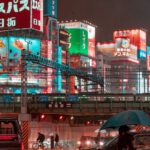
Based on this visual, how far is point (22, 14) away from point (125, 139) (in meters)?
89.5

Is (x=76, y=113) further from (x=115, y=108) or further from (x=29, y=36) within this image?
(x=29, y=36)

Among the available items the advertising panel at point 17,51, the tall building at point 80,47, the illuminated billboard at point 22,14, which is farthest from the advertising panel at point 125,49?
the illuminated billboard at point 22,14

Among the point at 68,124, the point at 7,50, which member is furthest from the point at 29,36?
the point at 68,124

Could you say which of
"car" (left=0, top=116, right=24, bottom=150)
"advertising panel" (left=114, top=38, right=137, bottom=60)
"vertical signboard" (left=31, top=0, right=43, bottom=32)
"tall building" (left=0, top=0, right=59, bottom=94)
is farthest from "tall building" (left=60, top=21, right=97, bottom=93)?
"car" (left=0, top=116, right=24, bottom=150)

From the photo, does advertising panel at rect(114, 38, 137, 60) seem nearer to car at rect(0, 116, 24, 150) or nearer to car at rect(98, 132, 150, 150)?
car at rect(0, 116, 24, 150)

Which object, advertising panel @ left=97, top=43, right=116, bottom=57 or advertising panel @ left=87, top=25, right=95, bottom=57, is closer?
advertising panel @ left=87, top=25, right=95, bottom=57

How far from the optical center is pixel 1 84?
346ft

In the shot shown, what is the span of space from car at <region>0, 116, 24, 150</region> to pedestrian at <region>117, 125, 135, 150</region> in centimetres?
255

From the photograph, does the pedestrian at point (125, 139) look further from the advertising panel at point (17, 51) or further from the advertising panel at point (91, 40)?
the advertising panel at point (91, 40)

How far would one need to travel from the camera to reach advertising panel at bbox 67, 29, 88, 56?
16662 cm

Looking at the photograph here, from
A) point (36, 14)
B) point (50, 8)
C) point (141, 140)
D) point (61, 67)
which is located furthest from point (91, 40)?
point (141, 140)

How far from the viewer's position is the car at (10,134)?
504 inches

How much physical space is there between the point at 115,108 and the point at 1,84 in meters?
54.4

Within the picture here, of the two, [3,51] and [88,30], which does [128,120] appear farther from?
[88,30]
